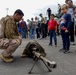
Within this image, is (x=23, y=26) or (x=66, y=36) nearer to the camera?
(x=66, y=36)

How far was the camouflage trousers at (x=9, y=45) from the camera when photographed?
29.3 ft

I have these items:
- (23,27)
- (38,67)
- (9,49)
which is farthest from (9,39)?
(23,27)

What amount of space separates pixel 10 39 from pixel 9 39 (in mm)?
30

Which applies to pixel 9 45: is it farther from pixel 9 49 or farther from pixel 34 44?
pixel 34 44

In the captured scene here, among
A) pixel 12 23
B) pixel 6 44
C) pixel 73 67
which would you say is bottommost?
pixel 73 67

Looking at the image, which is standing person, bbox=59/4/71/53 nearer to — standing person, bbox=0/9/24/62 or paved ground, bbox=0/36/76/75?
paved ground, bbox=0/36/76/75

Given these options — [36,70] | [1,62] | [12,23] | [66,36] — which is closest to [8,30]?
[12,23]

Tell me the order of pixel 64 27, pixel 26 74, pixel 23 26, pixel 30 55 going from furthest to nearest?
Result: pixel 23 26, pixel 64 27, pixel 30 55, pixel 26 74

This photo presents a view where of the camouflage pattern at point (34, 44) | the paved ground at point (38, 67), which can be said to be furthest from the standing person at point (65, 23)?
the camouflage pattern at point (34, 44)

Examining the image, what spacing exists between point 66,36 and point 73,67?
2576 millimetres

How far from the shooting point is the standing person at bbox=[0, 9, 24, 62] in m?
8.91

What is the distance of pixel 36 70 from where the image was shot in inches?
304

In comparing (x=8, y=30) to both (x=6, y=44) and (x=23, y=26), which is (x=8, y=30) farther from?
(x=23, y=26)

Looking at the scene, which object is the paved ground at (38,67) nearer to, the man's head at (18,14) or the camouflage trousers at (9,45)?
the camouflage trousers at (9,45)
